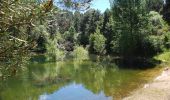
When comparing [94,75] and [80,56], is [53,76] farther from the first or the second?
[80,56]

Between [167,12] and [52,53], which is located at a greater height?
[167,12]

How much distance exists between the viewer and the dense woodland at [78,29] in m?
5.02

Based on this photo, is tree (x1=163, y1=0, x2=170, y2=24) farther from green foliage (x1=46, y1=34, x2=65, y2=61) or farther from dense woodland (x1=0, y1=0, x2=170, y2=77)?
green foliage (x1=46, y1=34, x2=65, y2=61)

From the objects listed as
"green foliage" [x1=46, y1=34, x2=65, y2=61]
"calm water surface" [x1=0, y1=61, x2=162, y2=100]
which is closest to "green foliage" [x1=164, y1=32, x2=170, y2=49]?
"calm water surface" [x1=0, y1=61, x2=162, y2=100]

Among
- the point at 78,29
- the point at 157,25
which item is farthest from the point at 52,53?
the point at 78,29

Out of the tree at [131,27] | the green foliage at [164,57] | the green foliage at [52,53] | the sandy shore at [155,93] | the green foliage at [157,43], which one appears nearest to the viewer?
the sandy shore at [155,93]

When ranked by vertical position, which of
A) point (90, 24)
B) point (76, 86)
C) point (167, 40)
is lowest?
point (76, 86)

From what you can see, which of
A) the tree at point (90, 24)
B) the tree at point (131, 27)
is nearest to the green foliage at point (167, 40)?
the tree at point (131, 27)

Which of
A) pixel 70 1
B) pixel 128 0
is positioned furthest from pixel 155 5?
pixel 70 1

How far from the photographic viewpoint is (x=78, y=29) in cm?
14200

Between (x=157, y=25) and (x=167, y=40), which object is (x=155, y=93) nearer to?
(x=167, y=40)

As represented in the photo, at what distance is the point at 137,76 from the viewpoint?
40.0m

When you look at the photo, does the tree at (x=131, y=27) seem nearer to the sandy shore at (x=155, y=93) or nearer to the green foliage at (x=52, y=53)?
the green foliage at (x=52, y=53)

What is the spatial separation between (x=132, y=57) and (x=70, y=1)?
56531 mm
